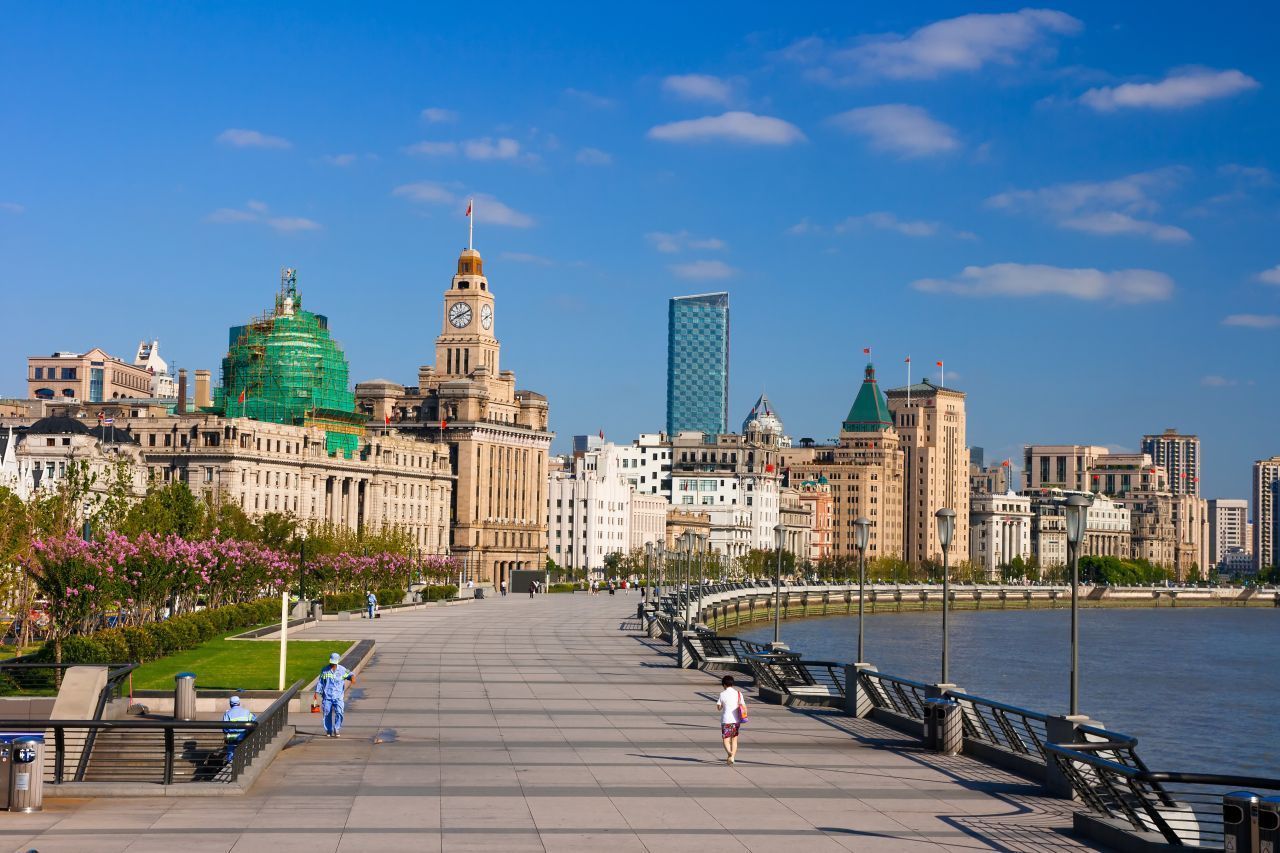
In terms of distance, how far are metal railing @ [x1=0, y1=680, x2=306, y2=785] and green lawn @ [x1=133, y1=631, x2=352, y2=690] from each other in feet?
47.1

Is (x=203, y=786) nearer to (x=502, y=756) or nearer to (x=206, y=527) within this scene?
(x=502, y=756)

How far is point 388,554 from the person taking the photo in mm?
124812

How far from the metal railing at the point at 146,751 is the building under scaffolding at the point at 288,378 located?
142 m

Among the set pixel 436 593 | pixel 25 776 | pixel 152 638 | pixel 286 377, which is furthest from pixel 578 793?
pixel 286 377

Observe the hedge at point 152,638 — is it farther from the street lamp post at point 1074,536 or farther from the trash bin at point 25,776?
the street lamp post at point 1074,536

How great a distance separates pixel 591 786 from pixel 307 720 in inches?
476

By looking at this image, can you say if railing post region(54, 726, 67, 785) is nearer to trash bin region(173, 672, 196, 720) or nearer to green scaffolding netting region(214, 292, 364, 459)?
trash bin region(173, 672, 196, 720)

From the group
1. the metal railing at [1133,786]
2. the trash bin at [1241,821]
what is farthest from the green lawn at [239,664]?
the trash bin at [1241,821]

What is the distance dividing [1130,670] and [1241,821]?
87657 mm

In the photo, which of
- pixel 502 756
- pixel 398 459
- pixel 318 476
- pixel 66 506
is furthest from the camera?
pixel 398 459

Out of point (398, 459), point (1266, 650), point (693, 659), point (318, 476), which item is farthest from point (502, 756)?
point (398, 459)

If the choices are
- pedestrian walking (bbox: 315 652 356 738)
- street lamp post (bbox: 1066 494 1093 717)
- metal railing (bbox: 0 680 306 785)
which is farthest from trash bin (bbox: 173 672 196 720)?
street lamp post (bbox: 1066 494 1093 717)

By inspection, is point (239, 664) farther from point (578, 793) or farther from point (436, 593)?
point (436, 593)

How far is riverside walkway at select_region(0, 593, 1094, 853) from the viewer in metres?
22.4
